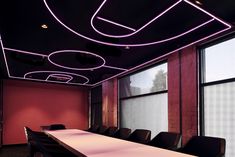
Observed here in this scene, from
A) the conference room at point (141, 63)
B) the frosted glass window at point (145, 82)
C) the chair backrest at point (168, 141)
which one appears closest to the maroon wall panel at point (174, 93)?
the conference room at point (141, 63)

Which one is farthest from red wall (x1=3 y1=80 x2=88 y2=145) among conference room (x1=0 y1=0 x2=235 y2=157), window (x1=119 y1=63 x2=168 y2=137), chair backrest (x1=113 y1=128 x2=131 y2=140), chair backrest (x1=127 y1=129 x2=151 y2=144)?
chair backrest (x1=127 y1=129 x2=151 y2=144)

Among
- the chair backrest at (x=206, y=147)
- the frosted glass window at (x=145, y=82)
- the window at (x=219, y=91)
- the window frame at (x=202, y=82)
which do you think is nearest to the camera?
the chair backrest at (x=206, y=147)

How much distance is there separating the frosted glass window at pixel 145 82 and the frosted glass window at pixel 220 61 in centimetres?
150

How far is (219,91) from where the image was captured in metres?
4.54

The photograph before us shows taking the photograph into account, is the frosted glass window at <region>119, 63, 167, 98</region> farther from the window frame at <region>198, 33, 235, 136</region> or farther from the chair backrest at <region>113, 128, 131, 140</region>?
the chair backrest at <region>113, 128, 131, 140</region>

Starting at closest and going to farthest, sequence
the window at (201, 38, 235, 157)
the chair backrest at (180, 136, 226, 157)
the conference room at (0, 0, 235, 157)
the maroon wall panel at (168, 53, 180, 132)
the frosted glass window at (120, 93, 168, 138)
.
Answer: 1. the chair backrest at (180, 136, 226, 157)
2. the conference room at (0, 0, 235, 157)
3. the window at (201, 38, 235, 157)
4. the maroon wall panel at (168, 53, 180, 132)
5. the frosted glass window at (120, 93, 168, 138)

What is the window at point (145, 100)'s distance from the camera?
243 inches

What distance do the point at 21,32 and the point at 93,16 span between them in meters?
1.71

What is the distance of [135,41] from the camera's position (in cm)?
486

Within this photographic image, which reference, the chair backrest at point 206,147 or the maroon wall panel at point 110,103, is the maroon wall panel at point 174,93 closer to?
the chair backrest at point 206,147

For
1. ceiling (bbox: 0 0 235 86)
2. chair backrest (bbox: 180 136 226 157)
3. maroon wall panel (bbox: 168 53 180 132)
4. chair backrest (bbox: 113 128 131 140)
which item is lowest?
chair backrest (bbox: 113 128 131 140)

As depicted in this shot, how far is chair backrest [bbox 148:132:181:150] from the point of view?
11.6 feet

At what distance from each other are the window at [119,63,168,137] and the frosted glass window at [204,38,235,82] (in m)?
1.48

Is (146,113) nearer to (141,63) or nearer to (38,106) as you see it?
(141,63)
